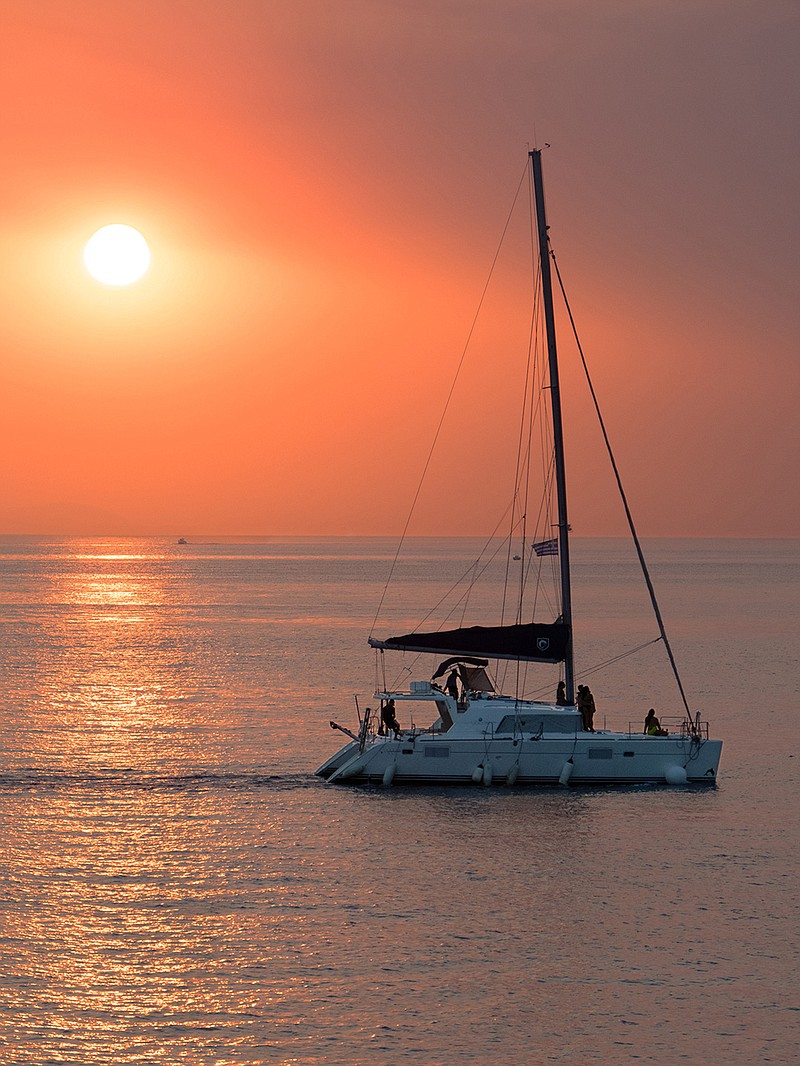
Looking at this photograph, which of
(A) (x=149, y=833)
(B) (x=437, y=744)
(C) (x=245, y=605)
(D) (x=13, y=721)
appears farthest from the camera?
(C) (x=245, y=605)

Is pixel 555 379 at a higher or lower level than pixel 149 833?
higher

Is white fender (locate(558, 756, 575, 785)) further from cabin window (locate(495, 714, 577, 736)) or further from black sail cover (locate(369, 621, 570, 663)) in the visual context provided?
black sail cover (locate(369, 621, 570, 663))

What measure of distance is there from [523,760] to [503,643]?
163 inches

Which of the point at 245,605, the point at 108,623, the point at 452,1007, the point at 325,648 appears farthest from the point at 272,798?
the point at 245,605

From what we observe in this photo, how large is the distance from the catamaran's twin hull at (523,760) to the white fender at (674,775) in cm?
3

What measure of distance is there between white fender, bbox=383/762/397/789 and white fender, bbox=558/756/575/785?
5.50m

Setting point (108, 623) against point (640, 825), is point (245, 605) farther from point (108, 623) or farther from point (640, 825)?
point (640, 825)

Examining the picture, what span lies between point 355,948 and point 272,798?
17.0 metres

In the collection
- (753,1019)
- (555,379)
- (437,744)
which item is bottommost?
(753,1019)

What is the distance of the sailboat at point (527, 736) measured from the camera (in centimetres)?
4866

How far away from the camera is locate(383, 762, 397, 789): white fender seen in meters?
48.8

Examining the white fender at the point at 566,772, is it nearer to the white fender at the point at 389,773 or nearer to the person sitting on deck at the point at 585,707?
the person sitting on deck at the point at 585,707

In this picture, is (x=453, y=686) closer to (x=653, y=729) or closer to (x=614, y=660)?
(x=653, y=729)

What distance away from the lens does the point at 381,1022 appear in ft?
93.6
